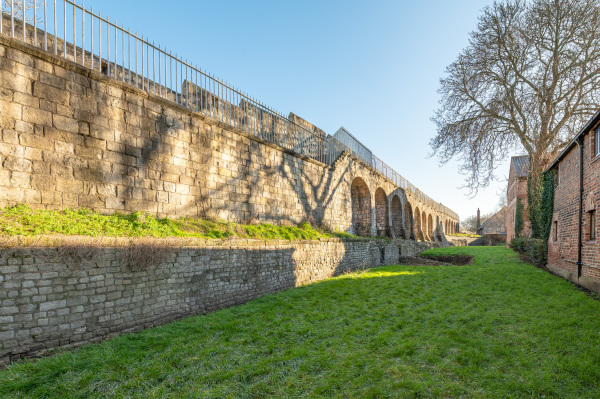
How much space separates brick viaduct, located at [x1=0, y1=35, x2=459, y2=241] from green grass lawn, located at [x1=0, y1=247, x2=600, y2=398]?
2557mm

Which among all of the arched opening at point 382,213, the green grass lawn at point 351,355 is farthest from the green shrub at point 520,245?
the green grass lawn at point 351,355

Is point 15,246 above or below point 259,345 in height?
above

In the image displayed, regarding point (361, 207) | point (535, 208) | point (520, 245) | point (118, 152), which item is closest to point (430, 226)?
point (520, 245)

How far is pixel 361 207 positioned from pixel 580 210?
9417 millimetres

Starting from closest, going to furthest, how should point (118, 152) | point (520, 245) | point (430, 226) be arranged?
1. point (118, 152)
2. point (520, 245)
3. point (430, 226)

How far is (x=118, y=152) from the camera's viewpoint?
18.0 feet

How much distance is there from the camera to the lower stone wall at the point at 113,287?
363 cm

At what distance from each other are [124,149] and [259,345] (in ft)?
14.4

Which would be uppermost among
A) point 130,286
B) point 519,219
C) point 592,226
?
point 592,226

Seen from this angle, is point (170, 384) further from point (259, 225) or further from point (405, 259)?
point (405, 259)

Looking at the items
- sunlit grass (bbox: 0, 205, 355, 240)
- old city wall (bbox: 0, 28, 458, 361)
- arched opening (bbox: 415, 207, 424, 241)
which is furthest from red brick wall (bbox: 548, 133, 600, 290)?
arched opening (bbox: 415, 207, 424, 241)

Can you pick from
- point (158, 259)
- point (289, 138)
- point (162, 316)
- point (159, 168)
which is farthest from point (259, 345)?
point (289, 138)

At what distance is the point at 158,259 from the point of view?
509 cm

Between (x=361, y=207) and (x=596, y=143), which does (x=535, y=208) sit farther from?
(x=596, y=143)
